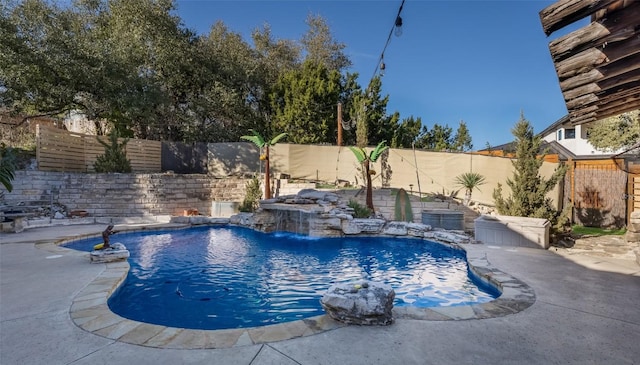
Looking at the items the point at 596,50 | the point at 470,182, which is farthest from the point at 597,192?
the point at 596,50

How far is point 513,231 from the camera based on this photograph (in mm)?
7949

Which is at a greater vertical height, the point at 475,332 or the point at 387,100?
the point at 387,100

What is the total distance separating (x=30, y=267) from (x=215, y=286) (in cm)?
359

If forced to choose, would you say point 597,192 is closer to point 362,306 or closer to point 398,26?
point 398,26

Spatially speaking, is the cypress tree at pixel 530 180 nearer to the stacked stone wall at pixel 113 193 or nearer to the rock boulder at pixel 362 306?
the rock boulder at pixel 362 306

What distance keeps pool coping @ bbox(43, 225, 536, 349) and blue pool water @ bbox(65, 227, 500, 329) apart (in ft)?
1.55

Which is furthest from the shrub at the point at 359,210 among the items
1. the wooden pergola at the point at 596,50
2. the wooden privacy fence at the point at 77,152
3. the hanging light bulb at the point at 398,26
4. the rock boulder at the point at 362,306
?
the wooden privacy fence at the point at 77,152

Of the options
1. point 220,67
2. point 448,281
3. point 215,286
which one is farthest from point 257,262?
point 220,67

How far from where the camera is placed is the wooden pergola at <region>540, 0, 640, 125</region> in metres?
2.04

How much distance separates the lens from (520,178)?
28.6 feet

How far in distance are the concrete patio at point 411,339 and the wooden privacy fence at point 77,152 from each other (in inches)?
478

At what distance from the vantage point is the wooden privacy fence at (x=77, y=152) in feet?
45.4

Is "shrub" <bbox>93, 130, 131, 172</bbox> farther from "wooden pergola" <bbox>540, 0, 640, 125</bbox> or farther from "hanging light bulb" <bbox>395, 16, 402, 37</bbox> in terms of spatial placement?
"wooden pergola" <bbox>540, 0, 640, 125</bbox>

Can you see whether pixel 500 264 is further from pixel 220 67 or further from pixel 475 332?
pixel 220 67
